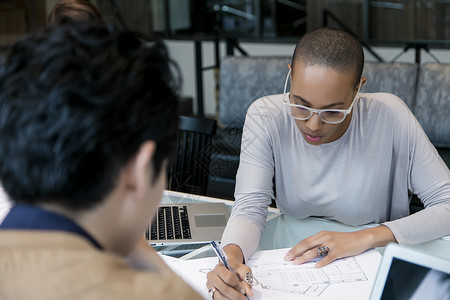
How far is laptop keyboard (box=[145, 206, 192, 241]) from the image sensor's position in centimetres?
156

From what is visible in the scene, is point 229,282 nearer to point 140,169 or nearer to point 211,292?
point 211,292

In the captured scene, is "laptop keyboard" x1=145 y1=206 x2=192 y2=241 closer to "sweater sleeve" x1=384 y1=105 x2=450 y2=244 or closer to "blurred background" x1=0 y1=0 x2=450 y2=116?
"sweater sleeve" x1=384 y1=105 x2=450 y2=244

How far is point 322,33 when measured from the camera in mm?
1577

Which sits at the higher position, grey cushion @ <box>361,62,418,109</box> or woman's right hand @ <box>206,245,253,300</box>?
grey cushion @ <box>361,62,418,109</box>

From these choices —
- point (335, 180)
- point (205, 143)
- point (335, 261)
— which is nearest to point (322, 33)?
point (335, 180)

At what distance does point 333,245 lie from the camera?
4.65ft

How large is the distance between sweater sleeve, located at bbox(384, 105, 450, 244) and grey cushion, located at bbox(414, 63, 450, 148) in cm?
171

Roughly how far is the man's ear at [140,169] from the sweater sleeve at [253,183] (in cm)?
83

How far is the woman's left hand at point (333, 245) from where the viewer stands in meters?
1.40

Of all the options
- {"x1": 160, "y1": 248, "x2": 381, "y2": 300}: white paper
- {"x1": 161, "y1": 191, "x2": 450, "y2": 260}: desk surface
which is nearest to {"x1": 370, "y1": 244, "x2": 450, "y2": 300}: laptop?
{"x1": 160, "y1": 248, "x2": 381, "y2": 300}: white paper

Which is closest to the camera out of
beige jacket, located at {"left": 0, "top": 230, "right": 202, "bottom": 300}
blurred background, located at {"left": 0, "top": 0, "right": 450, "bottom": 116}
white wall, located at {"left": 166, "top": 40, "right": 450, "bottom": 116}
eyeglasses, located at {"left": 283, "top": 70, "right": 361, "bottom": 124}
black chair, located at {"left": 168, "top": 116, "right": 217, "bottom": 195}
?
beige jacket, located at {"left": 0, "top": 230, "right": 202, "bottom": 300}

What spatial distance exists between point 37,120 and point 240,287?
0.74 meters

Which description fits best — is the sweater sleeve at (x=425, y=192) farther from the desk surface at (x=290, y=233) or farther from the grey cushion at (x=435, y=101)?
the grey cushion at (x=435, y=101)

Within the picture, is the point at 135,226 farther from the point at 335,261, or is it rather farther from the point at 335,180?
the point at 335,180
